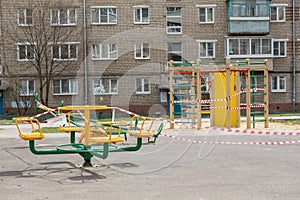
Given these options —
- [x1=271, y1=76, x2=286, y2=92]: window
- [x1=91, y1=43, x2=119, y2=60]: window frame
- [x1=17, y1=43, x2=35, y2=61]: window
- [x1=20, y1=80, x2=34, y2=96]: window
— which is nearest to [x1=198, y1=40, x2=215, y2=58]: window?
[x1=271, y1=76, x2=286, y2=92]: window

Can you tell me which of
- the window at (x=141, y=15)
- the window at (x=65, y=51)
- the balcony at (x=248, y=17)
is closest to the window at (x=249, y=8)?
the balcony at (x=248, y=17)

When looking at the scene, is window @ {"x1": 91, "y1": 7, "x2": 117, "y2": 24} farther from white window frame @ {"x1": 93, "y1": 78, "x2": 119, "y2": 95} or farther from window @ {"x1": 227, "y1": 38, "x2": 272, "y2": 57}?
window @ {"x1": 227, "y1": 38, "x2": 272, "y2": 57}

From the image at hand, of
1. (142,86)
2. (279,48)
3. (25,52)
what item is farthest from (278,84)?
(25,52)

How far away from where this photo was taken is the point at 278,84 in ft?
138

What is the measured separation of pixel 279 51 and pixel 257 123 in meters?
19.0

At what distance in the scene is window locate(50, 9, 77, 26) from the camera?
3897 centimetres

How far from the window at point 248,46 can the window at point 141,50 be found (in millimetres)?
6666

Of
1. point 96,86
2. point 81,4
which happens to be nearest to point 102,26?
point 81,4

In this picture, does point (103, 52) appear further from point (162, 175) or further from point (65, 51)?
point (162, 175)

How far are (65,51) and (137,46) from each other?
5.83m

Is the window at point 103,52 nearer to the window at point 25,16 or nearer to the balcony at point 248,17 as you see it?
the window at point 25,16

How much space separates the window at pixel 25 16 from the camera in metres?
39.0

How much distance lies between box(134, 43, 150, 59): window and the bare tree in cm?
460

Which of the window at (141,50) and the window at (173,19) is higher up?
the window at (173,19)
